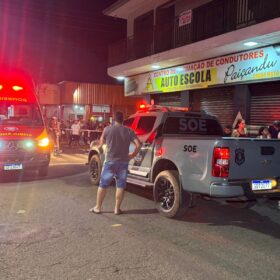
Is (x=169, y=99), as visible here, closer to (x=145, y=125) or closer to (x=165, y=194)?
(x=145, y=125)

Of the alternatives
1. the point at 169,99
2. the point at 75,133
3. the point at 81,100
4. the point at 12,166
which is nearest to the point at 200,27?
the point at 169,99

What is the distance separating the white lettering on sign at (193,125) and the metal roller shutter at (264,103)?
191 inches

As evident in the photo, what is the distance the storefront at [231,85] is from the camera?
38.5 feet

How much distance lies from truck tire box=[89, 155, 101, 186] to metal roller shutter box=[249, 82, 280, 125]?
5985mm

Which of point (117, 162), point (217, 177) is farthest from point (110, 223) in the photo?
point (217, 177)

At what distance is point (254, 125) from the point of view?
1250 centimetres

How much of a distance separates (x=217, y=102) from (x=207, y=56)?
1.76m

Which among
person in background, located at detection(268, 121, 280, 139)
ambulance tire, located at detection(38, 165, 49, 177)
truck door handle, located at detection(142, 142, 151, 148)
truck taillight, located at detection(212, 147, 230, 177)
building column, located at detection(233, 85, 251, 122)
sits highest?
building column, located at detection(233, 85, 251, 122)

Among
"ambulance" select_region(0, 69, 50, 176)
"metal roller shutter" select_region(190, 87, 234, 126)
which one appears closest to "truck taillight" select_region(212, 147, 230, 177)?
"ambulance" select_region(0, 69, 50, 176)

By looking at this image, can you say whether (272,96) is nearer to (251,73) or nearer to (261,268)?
(251,73)

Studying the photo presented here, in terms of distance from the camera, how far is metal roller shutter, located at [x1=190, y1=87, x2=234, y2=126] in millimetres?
13641

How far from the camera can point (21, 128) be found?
31.6 feet

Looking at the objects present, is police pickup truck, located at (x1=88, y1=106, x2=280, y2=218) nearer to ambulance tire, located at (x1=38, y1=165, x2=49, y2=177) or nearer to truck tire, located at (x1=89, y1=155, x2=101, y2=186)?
truck tire, located at (x1=89, y1=155, x2=101, y2=186)

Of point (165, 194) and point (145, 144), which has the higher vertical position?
point (145, 144)
